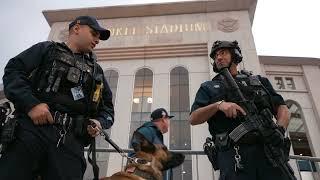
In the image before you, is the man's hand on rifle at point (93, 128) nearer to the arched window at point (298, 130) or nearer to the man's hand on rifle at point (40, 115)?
the man's hand on rifle at point (40, 115)

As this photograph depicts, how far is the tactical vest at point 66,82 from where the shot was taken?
2705 millimetres

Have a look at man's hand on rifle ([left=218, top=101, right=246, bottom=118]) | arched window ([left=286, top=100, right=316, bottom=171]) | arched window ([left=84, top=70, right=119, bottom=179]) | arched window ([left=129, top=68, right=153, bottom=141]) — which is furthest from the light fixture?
man's hand on rifle ([left=218, top=101, right=246, bottom=118])

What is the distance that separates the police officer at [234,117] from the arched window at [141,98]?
8.36 metres

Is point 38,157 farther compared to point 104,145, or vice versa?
point 104,145

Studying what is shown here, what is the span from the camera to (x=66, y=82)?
282 cm

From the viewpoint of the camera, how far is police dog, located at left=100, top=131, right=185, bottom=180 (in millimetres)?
3131

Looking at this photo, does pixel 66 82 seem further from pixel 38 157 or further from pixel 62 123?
pixel 38 157

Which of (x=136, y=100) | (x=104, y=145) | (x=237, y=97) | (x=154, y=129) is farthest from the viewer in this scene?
(x=136, y=100)

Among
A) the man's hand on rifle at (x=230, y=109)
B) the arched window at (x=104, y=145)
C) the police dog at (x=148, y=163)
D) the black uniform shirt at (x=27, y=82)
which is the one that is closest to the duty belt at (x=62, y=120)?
the black uniform shirt at (x=27, y=82)

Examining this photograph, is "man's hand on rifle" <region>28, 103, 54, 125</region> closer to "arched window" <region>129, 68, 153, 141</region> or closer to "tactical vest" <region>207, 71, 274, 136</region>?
"tactical vest" <region>207, 71, 274, 136</region>

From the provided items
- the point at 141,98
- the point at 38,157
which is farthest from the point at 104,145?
the point at 38,157

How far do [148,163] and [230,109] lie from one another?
108 centimetres

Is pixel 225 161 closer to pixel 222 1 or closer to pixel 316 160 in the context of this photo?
pixel 316 160

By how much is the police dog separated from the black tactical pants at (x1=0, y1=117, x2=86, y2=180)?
0.64 meters
